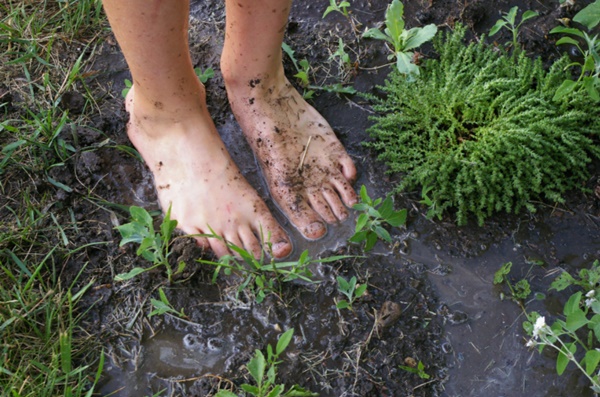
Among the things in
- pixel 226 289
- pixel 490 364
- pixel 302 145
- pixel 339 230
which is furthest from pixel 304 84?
pixel 490 364

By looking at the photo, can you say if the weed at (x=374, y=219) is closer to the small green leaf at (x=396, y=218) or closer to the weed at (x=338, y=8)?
the small green leaf at (x=396, y=218)

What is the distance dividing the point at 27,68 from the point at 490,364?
2.23 metres

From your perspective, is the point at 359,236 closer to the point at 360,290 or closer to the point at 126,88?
the point at 360,290

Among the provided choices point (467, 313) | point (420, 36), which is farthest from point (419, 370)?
point (420, 36)

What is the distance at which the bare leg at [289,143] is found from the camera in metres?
2.28

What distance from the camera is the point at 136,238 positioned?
2.00 meters

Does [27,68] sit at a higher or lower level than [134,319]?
higher

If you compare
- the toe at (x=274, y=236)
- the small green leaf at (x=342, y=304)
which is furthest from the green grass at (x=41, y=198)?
the small green leaf at (x=342, y=304)

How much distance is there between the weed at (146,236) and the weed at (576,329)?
1.20m

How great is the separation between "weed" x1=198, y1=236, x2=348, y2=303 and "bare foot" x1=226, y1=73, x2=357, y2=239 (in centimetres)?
21

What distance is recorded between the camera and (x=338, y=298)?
6.95ft

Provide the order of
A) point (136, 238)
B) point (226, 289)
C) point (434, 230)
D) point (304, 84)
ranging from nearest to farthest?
point (136, 238) < point (226, 289) < point (434, 230) < point (304, 84)

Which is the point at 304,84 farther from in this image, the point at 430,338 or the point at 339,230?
the point at 430,338

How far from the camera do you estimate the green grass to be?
191 centimetres
